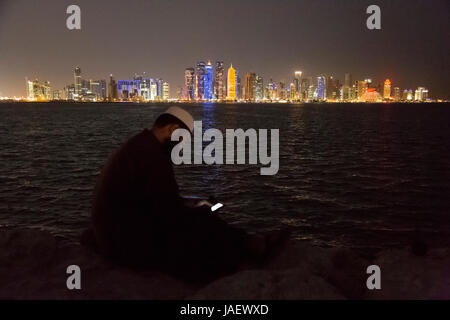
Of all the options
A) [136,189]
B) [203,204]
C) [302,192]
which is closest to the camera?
[136,189]

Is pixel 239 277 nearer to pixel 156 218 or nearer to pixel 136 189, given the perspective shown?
pixel 156 218

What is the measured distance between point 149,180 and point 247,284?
1569mm

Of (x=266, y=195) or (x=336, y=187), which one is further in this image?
(x=336, y=187)

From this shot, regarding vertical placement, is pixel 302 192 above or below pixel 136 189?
below

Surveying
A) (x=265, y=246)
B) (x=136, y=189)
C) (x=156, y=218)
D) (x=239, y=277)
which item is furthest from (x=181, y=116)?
(x=265, y=246)

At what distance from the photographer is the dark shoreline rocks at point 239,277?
12.6ft

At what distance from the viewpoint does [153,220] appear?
13.9 feet

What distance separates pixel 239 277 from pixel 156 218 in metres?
1.15

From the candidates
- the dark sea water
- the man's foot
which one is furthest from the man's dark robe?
the dark sea water
